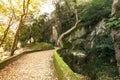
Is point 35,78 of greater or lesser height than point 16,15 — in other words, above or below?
below

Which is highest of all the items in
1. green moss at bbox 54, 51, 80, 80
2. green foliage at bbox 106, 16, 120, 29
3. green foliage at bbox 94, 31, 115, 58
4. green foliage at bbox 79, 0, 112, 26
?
green foliage at bbox 79, 0, 112, 26

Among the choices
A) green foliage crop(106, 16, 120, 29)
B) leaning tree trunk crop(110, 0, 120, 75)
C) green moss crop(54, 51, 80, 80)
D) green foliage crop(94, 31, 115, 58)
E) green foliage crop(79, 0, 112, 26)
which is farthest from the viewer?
green foliage crop(79, 0, 112, 26)

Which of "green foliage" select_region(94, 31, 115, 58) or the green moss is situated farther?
"green foliage" select_region(94, 31, 115, 58)

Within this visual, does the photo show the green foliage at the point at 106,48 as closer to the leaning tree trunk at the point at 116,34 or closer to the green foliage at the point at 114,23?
the leaning tree trunk at the point at 116,34

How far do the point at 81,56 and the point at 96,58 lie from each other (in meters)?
1.22

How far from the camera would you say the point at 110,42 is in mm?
10164

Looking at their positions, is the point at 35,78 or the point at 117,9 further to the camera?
the point at 35,78

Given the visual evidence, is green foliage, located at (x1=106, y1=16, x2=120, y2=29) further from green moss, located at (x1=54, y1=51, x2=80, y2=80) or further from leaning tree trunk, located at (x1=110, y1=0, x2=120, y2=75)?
green moss, located at (x1=54, y1=51, x2=80, y2=80)

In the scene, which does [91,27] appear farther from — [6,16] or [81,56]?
[6,16]

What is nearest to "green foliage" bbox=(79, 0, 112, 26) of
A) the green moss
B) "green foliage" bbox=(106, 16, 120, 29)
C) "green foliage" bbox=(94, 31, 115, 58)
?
"green foliage" bbox=(94, 31, 115, 58)

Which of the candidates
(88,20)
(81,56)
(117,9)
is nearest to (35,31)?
(88,20)

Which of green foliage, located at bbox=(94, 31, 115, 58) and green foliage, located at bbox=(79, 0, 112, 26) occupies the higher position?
green foliage, located at bbox=(79, 0, 112, 26)

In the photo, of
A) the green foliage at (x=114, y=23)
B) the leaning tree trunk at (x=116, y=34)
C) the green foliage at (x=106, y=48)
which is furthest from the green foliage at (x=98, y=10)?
the green foliage at (x=114, y=23)

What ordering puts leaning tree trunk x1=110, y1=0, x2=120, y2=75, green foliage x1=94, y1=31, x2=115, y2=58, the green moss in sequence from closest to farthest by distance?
the green moss → leaning tree trunk x1=110, y1=0, x2=120, y2=75 → green foliage x1=94, y1=31, x2=115, y2=58
